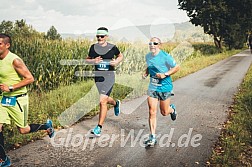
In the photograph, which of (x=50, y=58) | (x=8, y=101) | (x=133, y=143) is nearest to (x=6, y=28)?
(x=50, y=58)

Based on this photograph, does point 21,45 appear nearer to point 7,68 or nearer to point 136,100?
point 136,100

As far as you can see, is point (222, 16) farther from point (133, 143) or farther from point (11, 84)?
point (11, 84)

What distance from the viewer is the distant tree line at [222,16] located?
108 ft

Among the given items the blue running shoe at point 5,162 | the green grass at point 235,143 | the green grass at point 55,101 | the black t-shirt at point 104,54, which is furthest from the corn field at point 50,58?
the green grass at point 235,143

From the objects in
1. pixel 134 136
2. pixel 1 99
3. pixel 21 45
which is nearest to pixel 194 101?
pixel 134 136

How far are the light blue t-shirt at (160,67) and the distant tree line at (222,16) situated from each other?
2947 centimetres

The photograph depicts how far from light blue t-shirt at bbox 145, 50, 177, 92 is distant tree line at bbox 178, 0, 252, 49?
29.5 m

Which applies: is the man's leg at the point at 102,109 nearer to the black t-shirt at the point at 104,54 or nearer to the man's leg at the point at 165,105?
the black t-shirt at the point at 104,54

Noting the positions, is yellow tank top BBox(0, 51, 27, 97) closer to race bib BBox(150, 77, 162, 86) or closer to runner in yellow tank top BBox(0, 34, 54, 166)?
runner in yellow tank top BBox(0, 34, 54, 166)

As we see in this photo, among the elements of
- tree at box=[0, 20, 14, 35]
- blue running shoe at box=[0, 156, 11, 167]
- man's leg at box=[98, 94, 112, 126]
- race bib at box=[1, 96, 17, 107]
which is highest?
tree at box=[0, 20, 14, 35]

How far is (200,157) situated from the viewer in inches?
180

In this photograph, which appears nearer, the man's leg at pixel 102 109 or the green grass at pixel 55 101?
the green grass at pixel 55 101

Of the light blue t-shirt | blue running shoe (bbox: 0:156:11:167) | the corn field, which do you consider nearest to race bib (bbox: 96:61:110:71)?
the light blue t-shirt

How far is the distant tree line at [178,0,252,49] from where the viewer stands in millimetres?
32969
